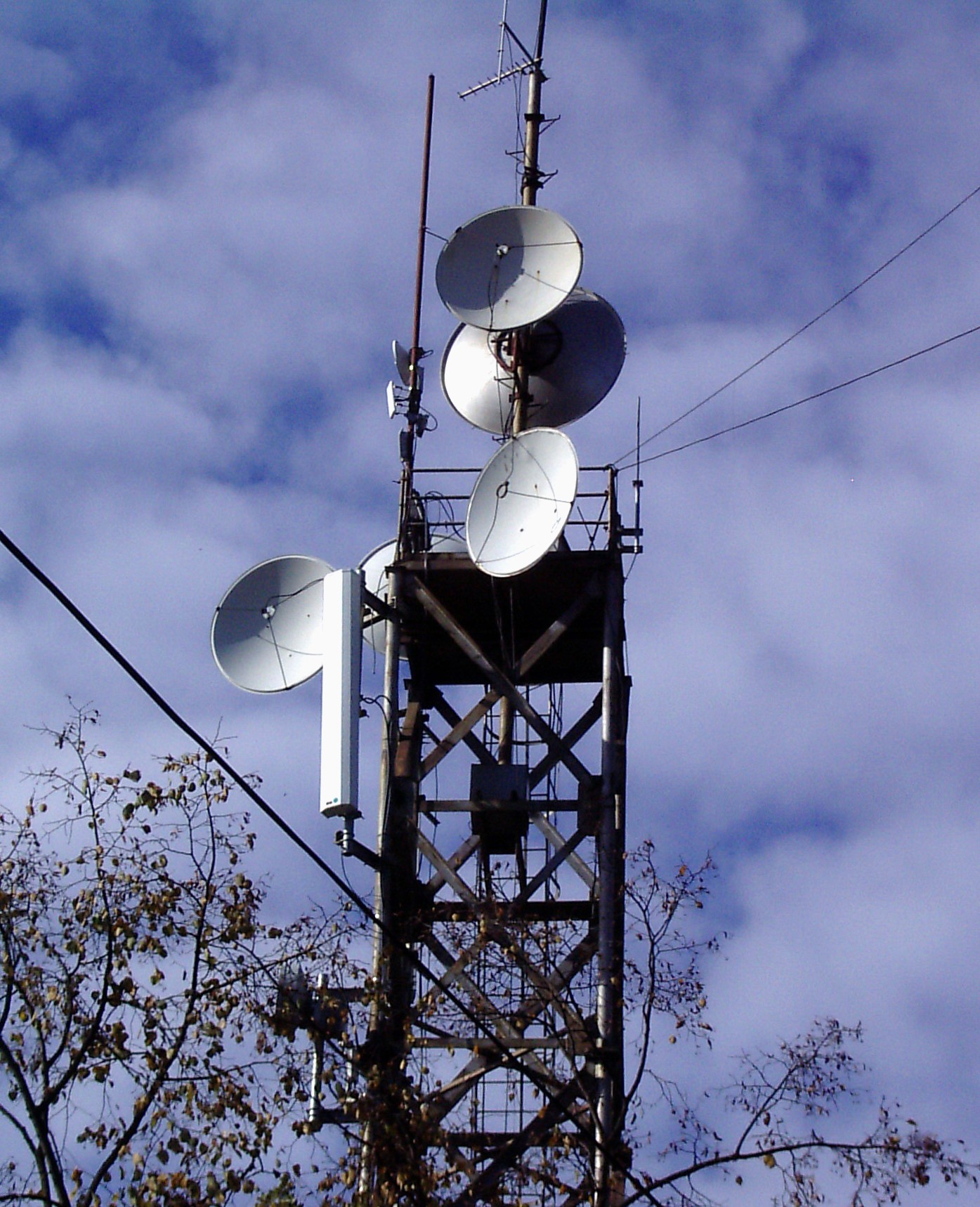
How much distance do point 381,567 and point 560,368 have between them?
4.20 m

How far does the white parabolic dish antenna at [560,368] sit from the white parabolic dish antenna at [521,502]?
132 inches

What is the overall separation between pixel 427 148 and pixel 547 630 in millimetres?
9277

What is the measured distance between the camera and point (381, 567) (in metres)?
33.0

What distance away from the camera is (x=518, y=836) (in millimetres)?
30141

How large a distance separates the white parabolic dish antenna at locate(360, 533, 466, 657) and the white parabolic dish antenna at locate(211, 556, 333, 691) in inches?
36.0

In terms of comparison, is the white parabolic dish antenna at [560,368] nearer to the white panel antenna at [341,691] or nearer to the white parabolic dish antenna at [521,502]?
the white parabolic dish antenna at [521,502]

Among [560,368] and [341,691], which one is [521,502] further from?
[560,368]

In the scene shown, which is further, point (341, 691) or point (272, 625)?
point (272, 625)

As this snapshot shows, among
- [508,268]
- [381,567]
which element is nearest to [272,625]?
[381,567]

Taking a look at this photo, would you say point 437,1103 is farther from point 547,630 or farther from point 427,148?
point 427,148

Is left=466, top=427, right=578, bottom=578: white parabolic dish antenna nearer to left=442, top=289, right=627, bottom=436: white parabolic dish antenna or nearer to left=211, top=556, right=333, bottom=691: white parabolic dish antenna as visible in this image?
left=211, top=556, right=333, bottom=691: white parabolic dish antenna

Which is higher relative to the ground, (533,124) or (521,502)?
(533,124)

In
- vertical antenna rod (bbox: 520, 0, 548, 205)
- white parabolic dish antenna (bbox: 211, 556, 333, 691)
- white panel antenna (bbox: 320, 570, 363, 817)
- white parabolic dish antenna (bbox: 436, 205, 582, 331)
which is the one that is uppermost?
vertical antenna rod (bbox: 520, 0, 548, 205)

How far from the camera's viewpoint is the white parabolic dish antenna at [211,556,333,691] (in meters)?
30.5
